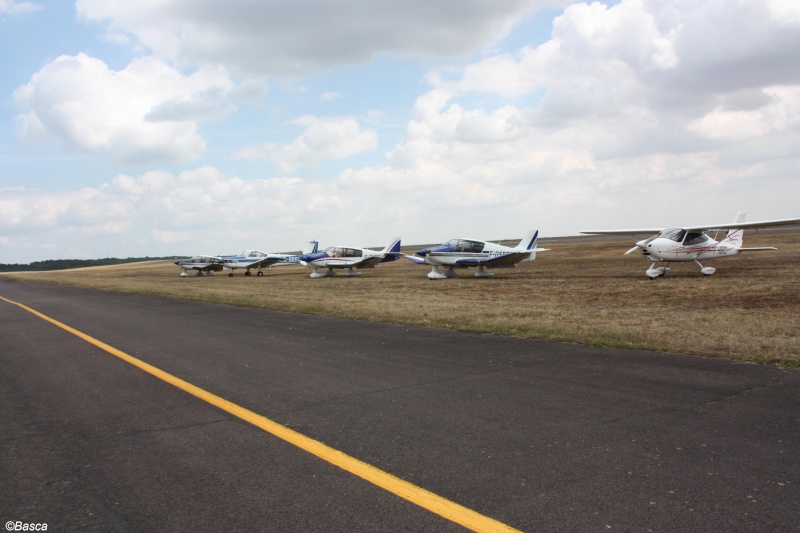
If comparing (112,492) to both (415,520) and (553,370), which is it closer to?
(415,520)

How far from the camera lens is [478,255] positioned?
3031 cm

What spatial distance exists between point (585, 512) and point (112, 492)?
9.80 feet

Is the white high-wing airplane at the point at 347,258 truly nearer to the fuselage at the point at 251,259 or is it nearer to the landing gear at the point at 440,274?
the landing gear at the point at 440,274

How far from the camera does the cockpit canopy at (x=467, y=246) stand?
30.5 m

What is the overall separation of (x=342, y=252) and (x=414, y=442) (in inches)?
1324

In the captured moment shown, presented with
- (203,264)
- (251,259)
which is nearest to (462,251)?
(251,259)

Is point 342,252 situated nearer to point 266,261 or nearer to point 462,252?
point 462,252

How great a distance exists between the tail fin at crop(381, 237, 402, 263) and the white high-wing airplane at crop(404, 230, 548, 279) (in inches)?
241

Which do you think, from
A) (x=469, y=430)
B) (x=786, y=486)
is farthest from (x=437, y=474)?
(x=786, y=486)

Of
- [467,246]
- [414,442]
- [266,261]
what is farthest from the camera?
[266,261]

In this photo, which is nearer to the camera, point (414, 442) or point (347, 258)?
point (414, 442)

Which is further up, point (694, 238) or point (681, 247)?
point (694, 238)

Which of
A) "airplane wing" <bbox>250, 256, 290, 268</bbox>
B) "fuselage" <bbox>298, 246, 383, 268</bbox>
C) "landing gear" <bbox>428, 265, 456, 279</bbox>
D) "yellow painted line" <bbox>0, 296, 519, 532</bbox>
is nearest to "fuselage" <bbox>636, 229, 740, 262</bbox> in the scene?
"landing gear" <bbox>428, 265, 456, 279</bbox>

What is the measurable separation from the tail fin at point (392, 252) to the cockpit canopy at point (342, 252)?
5.61 feet
